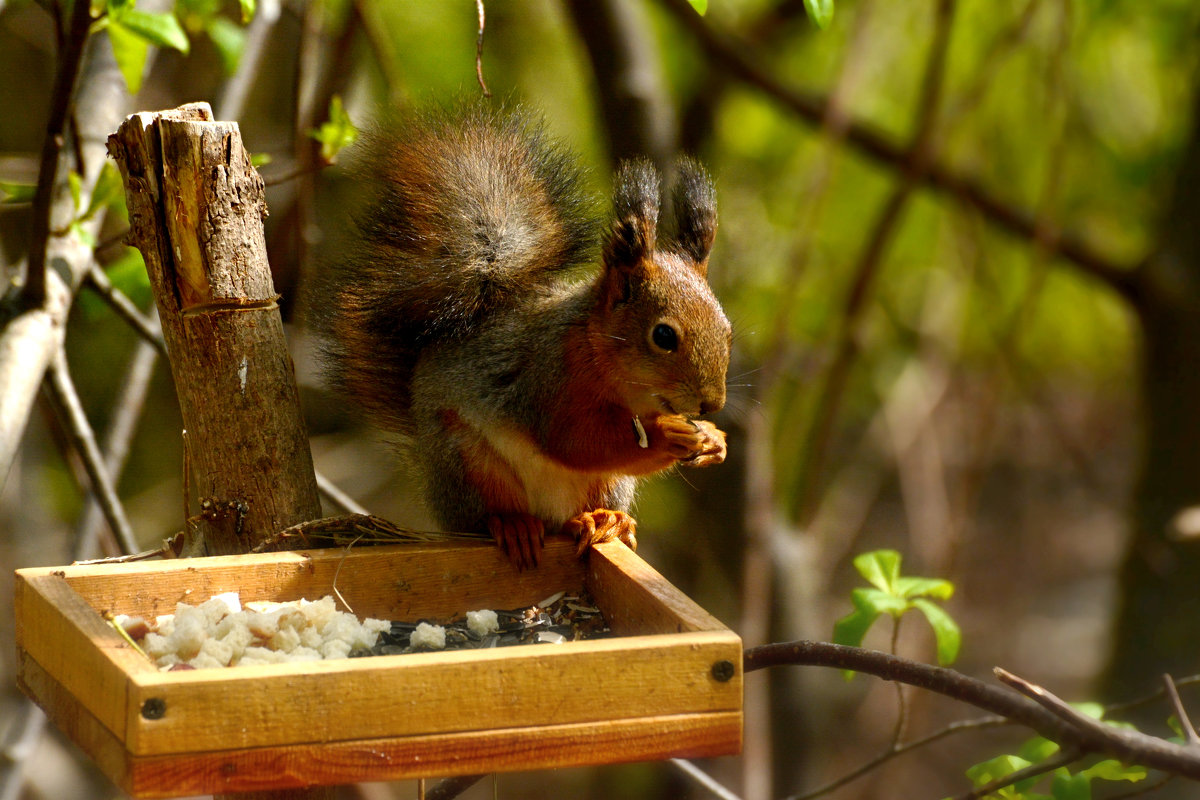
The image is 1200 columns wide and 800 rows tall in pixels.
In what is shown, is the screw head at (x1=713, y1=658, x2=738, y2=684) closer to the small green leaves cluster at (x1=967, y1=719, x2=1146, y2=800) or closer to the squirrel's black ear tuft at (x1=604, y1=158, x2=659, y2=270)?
the small green leaves cluster at (x1=967, y1=719, x2=1146, y2=800)

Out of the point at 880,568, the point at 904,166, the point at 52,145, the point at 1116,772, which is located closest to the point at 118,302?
the point at 52,145

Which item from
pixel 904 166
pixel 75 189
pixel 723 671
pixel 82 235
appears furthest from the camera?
pixel 904 166

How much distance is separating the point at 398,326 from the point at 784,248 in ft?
6.49

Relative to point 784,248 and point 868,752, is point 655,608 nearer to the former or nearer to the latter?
point 784,248

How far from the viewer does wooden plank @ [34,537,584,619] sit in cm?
148

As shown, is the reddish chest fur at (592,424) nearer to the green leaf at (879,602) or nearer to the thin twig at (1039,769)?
the green leaf at (879,602)

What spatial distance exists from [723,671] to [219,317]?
0.79m

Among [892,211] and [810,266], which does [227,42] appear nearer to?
[892,211]

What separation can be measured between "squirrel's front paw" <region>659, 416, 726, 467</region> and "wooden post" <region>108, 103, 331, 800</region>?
495 millimetres

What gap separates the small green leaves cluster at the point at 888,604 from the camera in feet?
5.30

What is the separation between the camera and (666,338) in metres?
1.74

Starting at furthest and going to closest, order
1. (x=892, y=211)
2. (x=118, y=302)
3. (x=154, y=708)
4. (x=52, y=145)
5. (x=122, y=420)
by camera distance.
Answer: (x=892, y=211), (x=122, y=420), (x=118, y=302), (x=52, y=145), (x=154, y=708)

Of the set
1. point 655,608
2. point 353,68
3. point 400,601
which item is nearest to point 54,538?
point 353,68

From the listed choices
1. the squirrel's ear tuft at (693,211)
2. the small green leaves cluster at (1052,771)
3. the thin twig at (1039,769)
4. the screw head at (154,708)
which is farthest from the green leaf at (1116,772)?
the screw head at (154,708)
